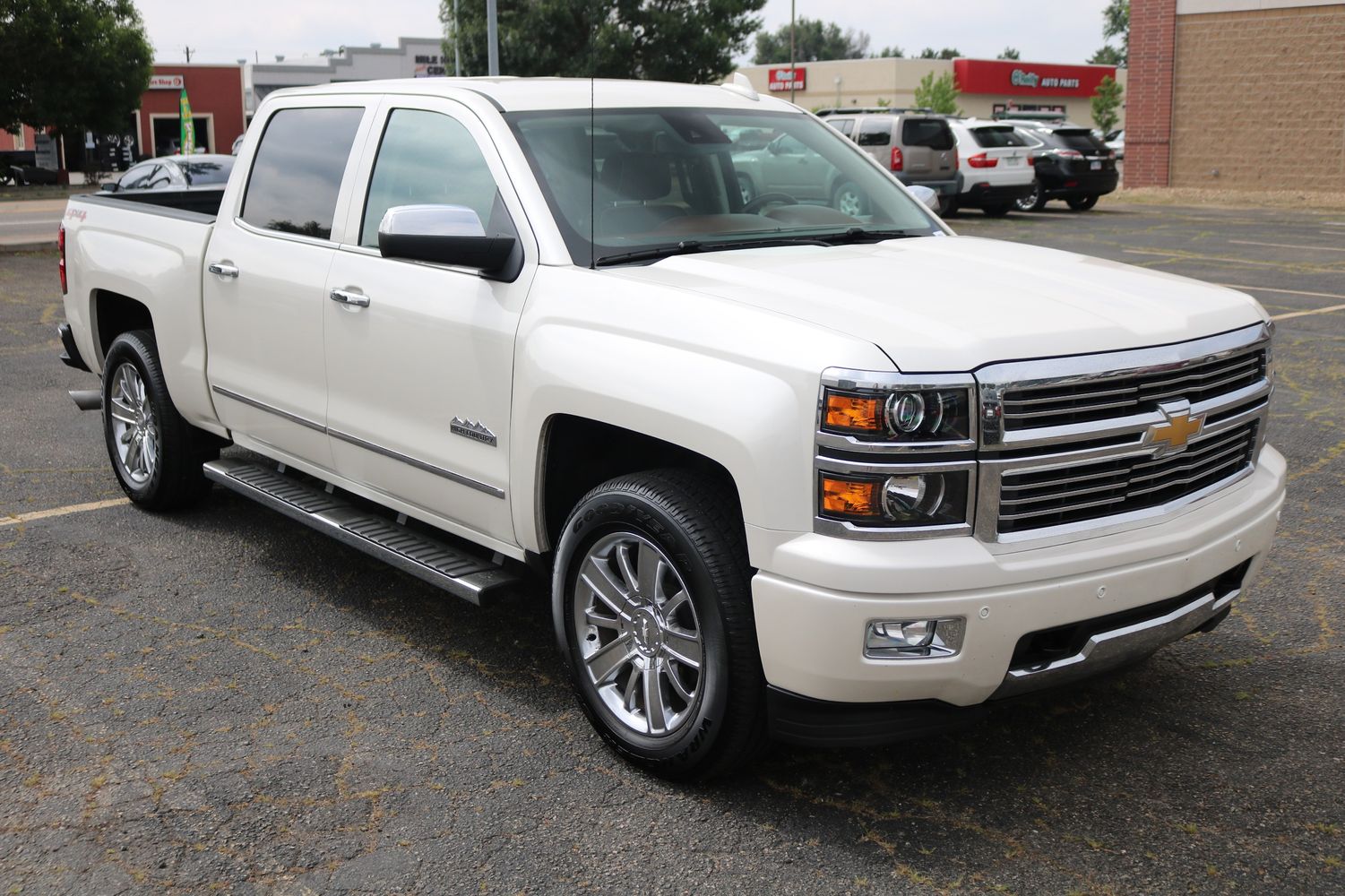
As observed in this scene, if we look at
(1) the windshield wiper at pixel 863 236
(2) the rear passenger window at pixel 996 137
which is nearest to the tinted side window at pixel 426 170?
(1) the windshield wiper at pixel 863 236

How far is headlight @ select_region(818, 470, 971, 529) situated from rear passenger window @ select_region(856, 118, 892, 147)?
21199mm

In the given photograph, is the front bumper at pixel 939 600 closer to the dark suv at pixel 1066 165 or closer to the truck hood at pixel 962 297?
the truck hood at pixel 962 297

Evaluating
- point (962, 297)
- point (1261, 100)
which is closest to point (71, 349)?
point (962, 297)

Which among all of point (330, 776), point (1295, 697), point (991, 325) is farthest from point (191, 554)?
point (1295, 697)

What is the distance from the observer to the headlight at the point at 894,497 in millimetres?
3180

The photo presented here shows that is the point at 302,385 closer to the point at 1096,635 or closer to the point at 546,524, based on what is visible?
the point at 546,524

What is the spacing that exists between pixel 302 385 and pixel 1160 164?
3337 cm

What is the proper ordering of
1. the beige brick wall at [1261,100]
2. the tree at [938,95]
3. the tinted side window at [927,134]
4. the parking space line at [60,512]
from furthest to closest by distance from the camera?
the tree at [938,95]
the beige brick wall at [1261,100]
the tinted side window at [927,134]
the parking space line at [60,512]

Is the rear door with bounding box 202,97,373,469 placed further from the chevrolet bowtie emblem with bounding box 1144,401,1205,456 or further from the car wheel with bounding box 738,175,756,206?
the chevrolet bowtie emblem with bounding box 1144,401,1205,456

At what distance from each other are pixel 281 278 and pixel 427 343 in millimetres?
1062

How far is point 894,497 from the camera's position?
3.19 m

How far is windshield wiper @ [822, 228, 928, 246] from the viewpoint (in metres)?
4.59

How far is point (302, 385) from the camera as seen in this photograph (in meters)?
5.07

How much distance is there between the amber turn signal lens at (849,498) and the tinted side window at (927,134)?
21407mm
